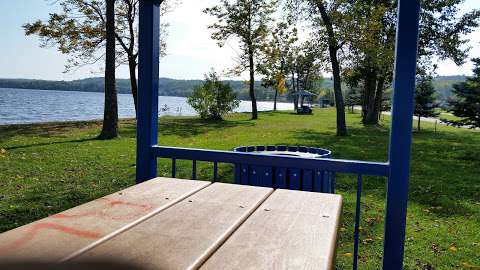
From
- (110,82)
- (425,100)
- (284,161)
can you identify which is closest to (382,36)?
(425,100)

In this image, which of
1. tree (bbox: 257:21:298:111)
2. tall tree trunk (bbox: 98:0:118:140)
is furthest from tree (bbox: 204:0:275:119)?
tall tree trunk (bbox: 98:0:118:140)

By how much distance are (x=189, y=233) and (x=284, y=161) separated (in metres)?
1.63

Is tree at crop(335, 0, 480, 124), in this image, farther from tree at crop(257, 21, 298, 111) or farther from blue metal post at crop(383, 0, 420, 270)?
blue metal post at crop(383, 0, 420, 270)

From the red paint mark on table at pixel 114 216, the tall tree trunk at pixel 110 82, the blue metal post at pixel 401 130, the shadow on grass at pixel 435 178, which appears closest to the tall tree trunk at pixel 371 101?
the shadow on grass at pixel 435 178

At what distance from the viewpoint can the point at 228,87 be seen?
26031mm

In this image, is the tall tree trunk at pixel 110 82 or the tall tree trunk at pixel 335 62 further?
the tall tree trunk at pixel 335 62

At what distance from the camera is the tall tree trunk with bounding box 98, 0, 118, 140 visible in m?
13.9

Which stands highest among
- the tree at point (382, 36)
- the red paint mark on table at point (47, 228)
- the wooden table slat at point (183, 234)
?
the tree at point (382, 36)

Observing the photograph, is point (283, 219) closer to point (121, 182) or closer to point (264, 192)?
point (264, 192)

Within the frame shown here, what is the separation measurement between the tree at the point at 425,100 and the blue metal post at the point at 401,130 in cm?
2352

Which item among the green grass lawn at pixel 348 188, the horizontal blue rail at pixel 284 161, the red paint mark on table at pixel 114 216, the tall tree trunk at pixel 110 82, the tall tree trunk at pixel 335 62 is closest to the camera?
the red paint mark on table at pixel 114 216

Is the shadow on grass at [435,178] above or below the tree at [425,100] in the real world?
below

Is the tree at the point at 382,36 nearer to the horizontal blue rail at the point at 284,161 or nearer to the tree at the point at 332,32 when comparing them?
the tree at the point at 332,32

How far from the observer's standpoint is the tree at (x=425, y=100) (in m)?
24.6
